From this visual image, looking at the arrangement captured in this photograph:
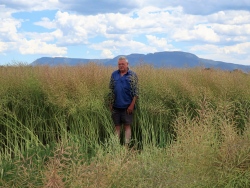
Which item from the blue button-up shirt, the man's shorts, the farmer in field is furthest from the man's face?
the man's shorts

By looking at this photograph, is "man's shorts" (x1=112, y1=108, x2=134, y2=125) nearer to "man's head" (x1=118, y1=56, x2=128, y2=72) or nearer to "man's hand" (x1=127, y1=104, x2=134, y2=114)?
"man's hand" (x1=127, y1=104, x2=134, y2=114)

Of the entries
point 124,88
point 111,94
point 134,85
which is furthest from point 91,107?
point 134,85

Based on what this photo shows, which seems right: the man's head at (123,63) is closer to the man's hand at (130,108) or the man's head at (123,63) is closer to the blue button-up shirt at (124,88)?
the blue button-up shirt at (124,88)

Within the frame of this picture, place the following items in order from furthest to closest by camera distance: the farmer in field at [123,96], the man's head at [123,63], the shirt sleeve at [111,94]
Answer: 1. the shirt sleeve at [111,94]
2. the farmer in field at [123,96]
3. the man's head at [123,63]

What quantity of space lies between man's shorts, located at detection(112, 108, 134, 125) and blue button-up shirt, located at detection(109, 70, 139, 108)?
0.09 m

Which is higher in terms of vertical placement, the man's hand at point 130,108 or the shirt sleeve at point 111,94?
the shirt sleeve at point 111,94

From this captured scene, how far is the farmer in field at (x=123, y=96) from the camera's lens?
6.98 meters

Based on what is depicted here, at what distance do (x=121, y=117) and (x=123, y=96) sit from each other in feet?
1.26

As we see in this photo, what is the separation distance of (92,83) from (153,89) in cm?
116

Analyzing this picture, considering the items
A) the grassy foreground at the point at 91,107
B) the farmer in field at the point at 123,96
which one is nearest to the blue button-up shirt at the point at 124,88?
the farmer in field at the point at 123,96

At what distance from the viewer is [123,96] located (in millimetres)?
7051

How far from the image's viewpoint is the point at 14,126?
736cm

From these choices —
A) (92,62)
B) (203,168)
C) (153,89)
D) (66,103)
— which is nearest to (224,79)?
(153,89)

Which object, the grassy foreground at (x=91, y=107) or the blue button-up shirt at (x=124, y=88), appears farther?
the blue button-up shirt at (x=124, y=88)
